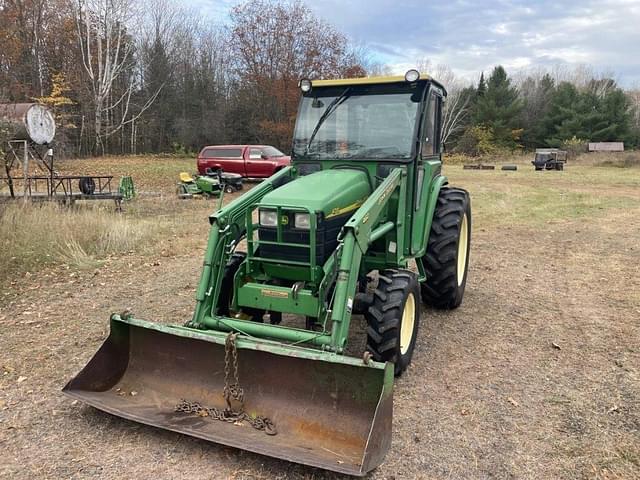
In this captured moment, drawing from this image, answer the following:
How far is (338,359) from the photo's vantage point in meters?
3.26

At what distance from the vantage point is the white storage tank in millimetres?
12891

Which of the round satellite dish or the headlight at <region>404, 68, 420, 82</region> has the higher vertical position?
the round satellite dish

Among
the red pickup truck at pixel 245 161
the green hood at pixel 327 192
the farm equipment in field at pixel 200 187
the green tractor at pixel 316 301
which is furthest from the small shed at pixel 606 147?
the green hood at pixel 327 192

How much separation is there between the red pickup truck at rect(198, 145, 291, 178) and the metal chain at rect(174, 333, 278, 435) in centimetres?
1703

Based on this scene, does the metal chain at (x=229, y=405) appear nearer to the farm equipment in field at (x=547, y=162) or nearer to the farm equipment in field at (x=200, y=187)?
the farm equipment in field at (x=200, y=187)

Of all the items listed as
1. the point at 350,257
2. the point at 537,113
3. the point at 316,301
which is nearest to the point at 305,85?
the point at 350,257

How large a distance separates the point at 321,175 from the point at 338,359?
6.48 ft

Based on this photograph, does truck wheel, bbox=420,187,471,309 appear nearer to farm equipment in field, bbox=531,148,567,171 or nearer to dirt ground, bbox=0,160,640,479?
dirt ground, bbox=0,160,640,479

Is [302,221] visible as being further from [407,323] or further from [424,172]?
[424,172]

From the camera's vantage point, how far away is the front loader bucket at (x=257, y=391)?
3082 mm

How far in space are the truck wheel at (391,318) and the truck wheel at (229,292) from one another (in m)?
1.01

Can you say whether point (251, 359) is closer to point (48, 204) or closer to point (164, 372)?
point (164, 372)

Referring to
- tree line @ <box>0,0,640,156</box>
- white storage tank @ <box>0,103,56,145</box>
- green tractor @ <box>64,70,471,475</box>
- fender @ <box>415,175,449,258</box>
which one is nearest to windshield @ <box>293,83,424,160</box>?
green tractor @ <box>64,70,471,475</box>

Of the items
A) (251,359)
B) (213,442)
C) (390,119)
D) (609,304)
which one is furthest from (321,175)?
(609,304)
